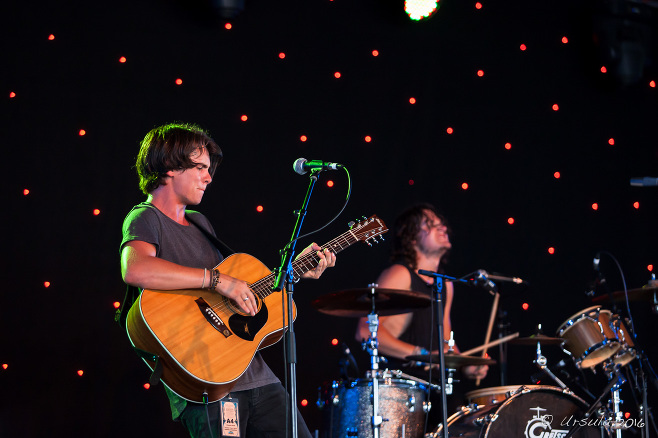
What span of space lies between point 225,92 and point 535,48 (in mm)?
2584

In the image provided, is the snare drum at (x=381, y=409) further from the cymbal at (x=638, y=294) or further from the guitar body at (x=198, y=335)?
the cymbal at (x=638, y=294)

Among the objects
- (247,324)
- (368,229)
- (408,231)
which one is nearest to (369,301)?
(368,229)

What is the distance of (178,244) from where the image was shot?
3.44 metres

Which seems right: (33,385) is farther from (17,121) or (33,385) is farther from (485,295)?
(485,295)

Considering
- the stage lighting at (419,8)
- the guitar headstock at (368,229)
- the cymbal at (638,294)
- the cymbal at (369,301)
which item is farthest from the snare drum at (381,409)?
the stage lighting at (419,8)

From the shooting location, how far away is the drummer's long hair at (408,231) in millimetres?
5184

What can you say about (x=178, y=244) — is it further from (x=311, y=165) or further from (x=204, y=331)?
(x=311, y=165)

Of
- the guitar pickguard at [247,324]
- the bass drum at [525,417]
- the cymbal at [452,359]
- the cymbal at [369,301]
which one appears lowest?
the bass drum at [525,417]

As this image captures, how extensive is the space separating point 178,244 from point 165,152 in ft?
1.47

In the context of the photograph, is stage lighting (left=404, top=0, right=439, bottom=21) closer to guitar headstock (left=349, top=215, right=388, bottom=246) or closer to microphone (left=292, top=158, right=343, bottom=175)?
guitar headstock (left=349, top=215, right=388, bottom=246)

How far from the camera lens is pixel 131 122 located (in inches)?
197

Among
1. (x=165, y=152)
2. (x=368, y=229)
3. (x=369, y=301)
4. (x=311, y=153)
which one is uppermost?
(x=311, y=153)

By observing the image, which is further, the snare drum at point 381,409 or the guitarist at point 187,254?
the snare drum at point 381,409

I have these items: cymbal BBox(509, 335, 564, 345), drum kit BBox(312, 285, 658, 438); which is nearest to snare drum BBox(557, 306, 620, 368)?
cymbal BBox(509, 335, 564, 345)
